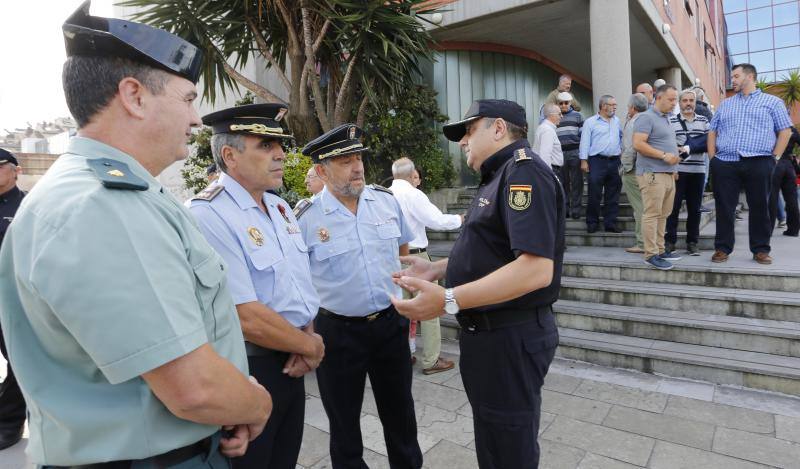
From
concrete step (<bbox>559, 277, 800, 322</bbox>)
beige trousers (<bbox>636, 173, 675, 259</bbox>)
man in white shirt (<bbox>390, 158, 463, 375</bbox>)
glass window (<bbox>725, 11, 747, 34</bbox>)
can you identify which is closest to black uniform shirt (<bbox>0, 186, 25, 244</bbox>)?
man in white shirt (<bbox>390, 158, 463, 375</bbox>)

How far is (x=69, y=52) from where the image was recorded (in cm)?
102

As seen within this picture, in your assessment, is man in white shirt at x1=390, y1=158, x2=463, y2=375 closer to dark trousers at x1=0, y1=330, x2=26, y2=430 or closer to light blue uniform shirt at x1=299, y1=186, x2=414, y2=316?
light blue uniform shirt at x1=299, y1=186, x2=414, y2=316

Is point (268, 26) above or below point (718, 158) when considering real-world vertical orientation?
above

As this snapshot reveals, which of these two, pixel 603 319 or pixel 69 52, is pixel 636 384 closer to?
pixel 603 319

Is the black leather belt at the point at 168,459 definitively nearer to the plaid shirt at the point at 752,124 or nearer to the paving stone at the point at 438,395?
the paving stone at the point at 438,395

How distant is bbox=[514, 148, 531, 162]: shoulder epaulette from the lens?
1.71m

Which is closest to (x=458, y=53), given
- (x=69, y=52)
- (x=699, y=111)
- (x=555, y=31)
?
(x=555, y=31)

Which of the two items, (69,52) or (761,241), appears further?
(761,241)

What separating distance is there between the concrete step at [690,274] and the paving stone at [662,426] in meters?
1.96

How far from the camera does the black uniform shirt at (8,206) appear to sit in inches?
127

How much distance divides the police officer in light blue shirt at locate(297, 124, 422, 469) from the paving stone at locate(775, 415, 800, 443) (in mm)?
2281

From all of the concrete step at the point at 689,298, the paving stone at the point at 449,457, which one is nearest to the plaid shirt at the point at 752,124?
the concrete step at the point at 689,298

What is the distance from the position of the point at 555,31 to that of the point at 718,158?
580 centimetres

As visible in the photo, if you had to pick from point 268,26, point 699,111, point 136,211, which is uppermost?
point 268,26
